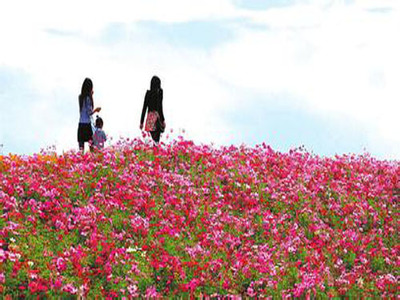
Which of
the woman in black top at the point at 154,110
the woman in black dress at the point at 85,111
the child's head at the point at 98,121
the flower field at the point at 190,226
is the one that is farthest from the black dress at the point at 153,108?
the flower field at the point at 190,226

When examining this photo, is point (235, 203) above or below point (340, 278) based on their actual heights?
above

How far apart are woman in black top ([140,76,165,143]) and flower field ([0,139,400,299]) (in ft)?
7.76

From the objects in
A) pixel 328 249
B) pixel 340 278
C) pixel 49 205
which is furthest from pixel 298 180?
pixel 49 205

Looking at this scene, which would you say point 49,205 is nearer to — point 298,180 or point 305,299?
point 305,299

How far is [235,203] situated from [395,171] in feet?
21.5

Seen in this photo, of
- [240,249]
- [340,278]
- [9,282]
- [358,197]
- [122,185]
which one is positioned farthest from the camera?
[358,197]

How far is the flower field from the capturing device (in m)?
10.3

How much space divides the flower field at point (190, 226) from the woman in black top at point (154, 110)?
2.37m

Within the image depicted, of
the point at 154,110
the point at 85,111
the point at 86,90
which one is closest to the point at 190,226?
the point at 154,110

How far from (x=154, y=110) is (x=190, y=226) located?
7731 millimetres

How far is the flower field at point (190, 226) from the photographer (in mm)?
10258

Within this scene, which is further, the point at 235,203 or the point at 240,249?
the point at 235,203

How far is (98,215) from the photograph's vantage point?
12148 mm

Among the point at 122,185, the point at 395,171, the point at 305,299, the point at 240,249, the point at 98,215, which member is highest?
the point at 395,171
